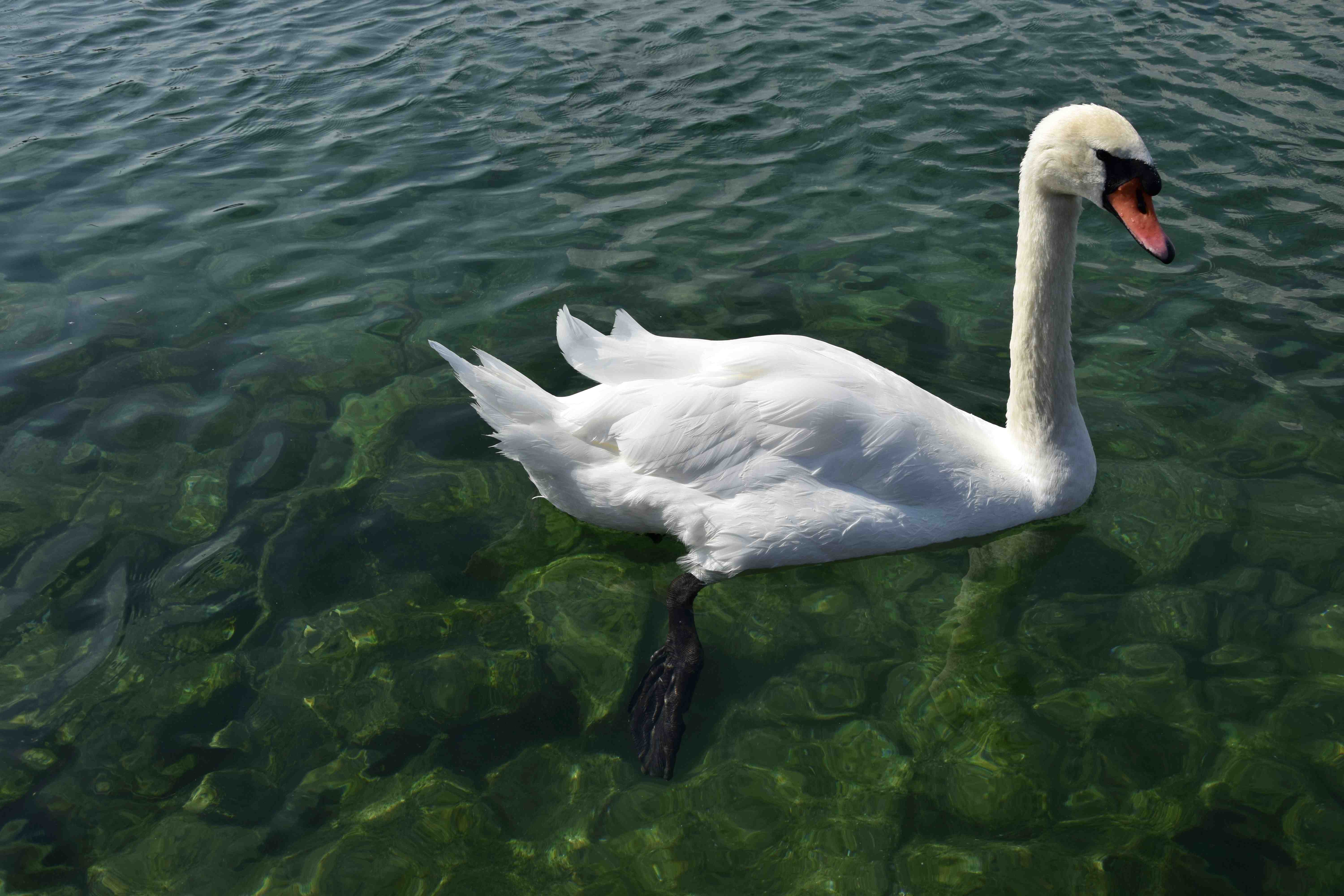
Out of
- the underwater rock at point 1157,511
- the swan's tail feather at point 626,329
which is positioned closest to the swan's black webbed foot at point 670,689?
the swan's tail feather at point 626,329

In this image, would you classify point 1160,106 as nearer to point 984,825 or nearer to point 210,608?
point 984,825

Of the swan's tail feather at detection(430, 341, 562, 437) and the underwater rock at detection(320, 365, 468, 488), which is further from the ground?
the swan's tail feather at detection(430, 341, 562, 437)

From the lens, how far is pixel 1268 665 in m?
3.87

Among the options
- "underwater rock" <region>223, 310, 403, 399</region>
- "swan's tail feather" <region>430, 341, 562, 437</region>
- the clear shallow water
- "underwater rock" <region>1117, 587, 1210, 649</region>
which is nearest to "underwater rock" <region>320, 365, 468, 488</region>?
the clear shallow water

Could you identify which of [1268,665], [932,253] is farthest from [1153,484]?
[932,253]

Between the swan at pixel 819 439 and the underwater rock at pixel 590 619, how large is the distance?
15cm

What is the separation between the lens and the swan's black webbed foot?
11.9ft

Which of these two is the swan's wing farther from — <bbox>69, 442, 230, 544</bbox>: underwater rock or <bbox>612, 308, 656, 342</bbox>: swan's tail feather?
<bbox>69, 442, 230, 544</bbox>: underwater rock

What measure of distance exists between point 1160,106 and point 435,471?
6559 mm

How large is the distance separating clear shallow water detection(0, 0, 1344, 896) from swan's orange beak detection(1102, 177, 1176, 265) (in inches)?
52.7

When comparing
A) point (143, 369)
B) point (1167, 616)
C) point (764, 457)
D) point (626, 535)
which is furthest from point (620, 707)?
point (143, 369)

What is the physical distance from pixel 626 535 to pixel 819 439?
1.09 meters

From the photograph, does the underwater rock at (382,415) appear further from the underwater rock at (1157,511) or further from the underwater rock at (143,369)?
the underwater rock at (1157,511)

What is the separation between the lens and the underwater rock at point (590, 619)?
3965mm
